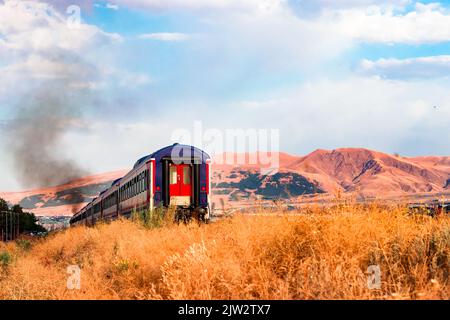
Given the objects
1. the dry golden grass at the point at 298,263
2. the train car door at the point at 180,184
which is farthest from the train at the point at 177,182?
the dry golden grass at the point at 298,263

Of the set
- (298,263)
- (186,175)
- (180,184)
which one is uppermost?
(186,175)

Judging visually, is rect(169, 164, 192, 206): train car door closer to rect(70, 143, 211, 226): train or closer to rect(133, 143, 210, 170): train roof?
rect(70, 143, 211, 226): train

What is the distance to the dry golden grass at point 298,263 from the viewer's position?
7.67 metres

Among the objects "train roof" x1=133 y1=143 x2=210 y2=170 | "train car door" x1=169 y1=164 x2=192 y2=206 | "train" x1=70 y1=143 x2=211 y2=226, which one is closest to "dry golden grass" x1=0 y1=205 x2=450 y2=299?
"train" x1=70 y1=143 x2=211 y2=226

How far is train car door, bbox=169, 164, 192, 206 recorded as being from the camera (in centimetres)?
2246

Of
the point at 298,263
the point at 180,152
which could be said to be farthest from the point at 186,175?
the point at 298,263

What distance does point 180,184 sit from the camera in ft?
74.5

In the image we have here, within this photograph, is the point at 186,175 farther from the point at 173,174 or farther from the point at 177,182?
the point at 173,174

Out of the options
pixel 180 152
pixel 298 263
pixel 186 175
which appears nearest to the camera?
pixel 298 263

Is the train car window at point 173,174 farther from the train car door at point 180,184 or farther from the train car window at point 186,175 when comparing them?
the train car window at point 186,175

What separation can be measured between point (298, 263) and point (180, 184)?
14.2 metres
